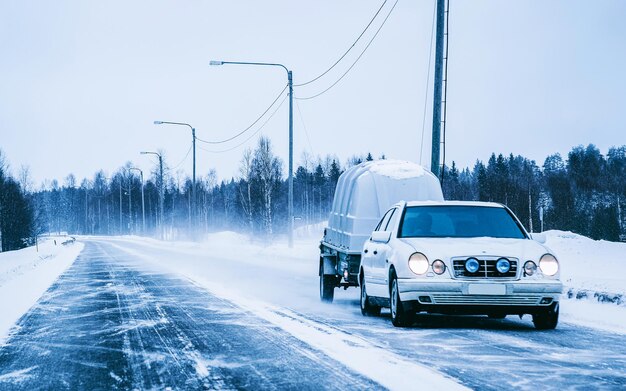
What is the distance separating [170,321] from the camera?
420 inches

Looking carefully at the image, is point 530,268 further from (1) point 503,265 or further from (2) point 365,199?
(2) point 365,199

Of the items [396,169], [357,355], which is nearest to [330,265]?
[396,169]

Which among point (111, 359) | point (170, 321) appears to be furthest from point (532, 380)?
point (170, 321)

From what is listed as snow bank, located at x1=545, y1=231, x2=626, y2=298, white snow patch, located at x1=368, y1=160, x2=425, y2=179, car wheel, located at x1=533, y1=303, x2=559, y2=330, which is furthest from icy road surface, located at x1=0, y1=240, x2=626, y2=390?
snow bank, located at x1=545, y1=231, x2=626, y2=298

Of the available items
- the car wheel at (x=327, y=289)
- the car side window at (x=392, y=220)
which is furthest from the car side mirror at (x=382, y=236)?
the car wheel at (x=327, y=289)

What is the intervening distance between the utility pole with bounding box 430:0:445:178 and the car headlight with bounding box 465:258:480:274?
29.8 feet

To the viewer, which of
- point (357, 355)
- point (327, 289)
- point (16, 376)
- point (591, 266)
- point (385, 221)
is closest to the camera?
point (16, 376)

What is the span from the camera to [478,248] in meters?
9.49

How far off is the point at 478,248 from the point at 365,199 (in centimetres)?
438

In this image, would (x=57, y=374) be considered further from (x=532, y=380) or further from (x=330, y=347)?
(x=532, y=380)

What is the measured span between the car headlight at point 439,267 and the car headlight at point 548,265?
119cm

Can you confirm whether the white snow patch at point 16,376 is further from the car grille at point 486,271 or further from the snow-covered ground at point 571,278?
the car grille at point 486,271

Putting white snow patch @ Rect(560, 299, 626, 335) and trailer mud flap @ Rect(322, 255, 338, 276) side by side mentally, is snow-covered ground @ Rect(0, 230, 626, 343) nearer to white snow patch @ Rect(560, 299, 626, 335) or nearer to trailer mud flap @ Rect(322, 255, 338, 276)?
white snow patch @ Rect(560, 299, 626, 335)

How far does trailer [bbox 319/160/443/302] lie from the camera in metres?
13.3
